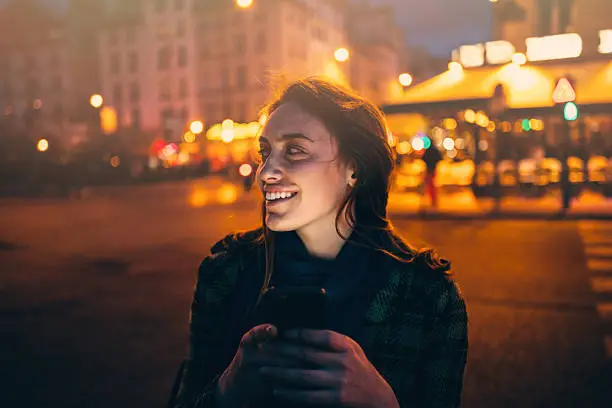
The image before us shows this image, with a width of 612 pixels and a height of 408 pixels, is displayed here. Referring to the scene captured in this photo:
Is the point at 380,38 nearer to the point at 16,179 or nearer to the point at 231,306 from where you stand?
the point at 16,179

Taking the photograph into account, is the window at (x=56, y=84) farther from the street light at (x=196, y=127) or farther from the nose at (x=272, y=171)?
the nose at (x=272, y=171)

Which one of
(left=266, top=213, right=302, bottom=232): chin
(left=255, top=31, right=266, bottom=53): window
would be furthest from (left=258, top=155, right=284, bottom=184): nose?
(left=255, top=31, right=266, bottom=53): window

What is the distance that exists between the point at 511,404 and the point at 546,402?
24 centimetres

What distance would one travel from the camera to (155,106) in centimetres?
6950

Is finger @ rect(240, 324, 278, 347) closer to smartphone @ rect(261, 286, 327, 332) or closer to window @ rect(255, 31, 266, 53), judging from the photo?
smartphone @ rect(261, 286, 327, 332)

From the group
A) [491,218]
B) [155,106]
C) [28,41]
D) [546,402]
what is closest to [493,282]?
[546,402]

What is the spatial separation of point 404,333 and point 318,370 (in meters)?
0.38

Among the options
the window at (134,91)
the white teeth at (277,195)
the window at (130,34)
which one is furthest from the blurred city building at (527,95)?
the window at (130,34)

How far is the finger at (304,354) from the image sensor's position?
1340 mm

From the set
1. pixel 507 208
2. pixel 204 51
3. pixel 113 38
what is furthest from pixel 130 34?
pixel 507 208

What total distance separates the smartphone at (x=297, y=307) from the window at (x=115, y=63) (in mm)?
76371

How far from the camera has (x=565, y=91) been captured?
47.7 feet

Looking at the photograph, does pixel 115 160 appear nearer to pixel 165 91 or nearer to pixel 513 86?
pixel 165 91

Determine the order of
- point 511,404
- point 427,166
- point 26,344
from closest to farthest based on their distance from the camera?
point 511,404 → point 26,344 → point 427,166
